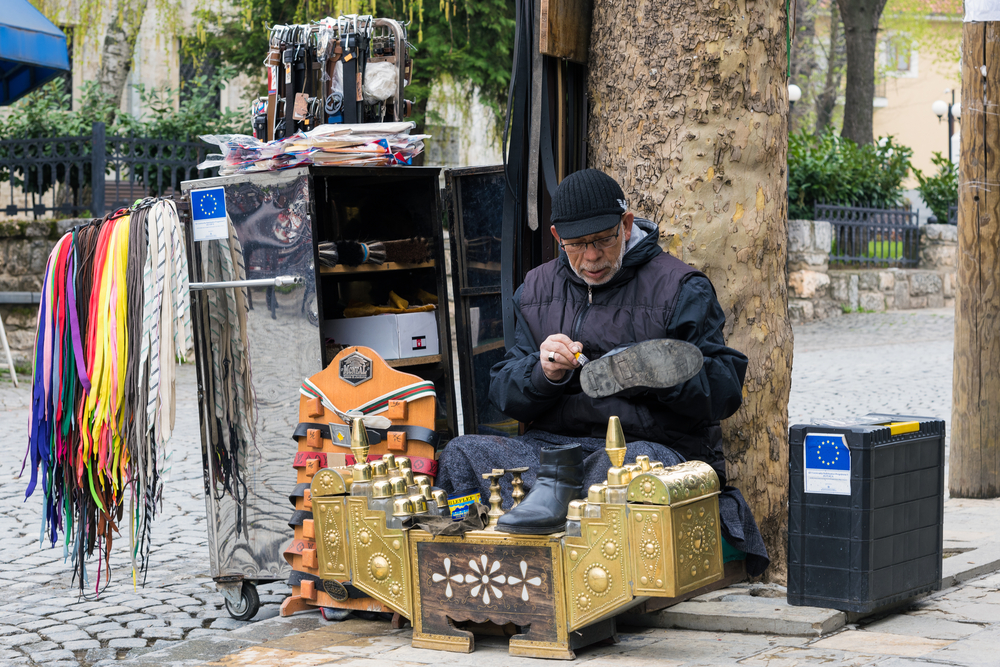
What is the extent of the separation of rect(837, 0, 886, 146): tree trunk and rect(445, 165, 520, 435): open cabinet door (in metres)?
17.8

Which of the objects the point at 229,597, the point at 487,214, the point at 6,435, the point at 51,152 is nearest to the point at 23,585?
the point at 229,597

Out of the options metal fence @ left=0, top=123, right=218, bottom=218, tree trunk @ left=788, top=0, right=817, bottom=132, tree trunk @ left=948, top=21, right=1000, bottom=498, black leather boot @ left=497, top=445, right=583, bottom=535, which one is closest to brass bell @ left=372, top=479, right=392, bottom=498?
black leather boot @ left=497, top=445, right=583, bottom=535

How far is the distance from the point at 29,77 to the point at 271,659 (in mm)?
8441

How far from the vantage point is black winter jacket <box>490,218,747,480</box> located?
3467 mm

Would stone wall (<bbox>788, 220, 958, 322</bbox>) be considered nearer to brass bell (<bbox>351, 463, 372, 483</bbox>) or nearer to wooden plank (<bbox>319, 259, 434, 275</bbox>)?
wooden plank (<bbox>319, 259, 434, 275</bbox>)

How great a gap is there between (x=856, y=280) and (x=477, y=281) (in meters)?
14.0

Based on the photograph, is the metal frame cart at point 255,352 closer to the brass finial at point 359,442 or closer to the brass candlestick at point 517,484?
the brass finial at point 359,442

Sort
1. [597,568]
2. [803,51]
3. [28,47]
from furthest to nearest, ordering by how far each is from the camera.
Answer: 1. [803,51]
2. [28,47]
3. [597,568]

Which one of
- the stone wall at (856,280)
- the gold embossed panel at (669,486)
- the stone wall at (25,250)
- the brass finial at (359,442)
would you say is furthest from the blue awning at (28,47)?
the stone wall at (856,280)

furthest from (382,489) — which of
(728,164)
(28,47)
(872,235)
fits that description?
(872,235)

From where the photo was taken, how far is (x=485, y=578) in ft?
11.0

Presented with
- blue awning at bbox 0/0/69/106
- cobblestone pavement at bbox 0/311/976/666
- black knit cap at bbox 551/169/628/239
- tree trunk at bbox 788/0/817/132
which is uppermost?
tree trunk at bbox 788/0/817/132

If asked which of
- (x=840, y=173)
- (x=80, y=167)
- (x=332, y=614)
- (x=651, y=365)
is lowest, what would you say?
(x=332, y=614)

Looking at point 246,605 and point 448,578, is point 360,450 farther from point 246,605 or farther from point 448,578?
point 246,605
